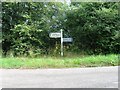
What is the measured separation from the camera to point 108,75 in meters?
7.33

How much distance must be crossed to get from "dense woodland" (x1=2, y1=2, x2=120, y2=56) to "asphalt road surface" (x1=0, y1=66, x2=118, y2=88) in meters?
5.16

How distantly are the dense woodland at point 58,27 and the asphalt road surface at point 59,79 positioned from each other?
5.16 m

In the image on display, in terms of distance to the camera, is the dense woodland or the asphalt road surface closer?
the asphalt road surface

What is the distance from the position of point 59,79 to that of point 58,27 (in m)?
7.19

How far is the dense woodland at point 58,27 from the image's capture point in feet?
43.0

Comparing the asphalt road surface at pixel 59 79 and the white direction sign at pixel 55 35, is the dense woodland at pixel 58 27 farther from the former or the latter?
the asphalt road surface at pixel 59 79

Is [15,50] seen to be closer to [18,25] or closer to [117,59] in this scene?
[18,25]

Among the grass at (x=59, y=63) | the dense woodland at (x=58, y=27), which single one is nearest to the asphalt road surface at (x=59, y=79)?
the grass at (x=59, y=63)

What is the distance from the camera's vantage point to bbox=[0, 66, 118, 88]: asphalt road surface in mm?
6123

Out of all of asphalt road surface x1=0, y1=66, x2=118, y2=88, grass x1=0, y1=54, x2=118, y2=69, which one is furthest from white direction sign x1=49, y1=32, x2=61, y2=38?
asphalt road surface x1=0, y1=66, x2=118, y2=88

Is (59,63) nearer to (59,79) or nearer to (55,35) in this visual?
(59,79)

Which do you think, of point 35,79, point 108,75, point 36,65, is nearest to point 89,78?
point 108,75

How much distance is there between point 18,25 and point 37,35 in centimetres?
101

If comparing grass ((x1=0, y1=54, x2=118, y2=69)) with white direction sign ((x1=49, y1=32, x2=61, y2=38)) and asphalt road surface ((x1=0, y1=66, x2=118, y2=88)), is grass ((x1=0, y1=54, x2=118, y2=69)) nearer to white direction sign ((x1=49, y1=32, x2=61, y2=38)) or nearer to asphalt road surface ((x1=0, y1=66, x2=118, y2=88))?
asphalt road surface ((x1=0, y1=66, x2=118, y2=88))
